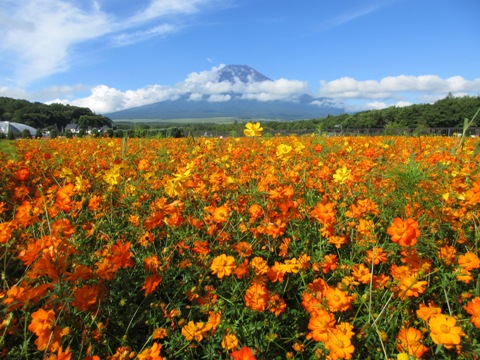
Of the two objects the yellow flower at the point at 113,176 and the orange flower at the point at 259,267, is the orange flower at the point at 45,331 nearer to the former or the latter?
the orange flower at the point at 259,267

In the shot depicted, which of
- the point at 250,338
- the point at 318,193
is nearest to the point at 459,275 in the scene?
the point at 250,338

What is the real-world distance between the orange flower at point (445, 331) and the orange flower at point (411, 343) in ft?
0.22

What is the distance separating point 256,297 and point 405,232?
499 mm

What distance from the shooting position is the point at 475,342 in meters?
0.94

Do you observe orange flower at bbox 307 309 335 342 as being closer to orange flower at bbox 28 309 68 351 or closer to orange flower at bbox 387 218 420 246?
orange flower at bbox 387 218 420 246

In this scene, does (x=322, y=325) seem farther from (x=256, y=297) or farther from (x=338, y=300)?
(x=256, y=297)

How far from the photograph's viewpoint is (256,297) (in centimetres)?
104

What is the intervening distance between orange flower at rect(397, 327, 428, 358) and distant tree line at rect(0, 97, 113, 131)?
83574mm

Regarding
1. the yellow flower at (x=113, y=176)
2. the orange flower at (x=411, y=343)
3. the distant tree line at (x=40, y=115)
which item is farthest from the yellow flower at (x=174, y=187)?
the distant tree line at (x=40, y=115)

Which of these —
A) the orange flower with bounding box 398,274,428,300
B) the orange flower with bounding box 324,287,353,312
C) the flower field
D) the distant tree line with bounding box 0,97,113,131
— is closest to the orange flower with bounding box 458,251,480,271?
the flower field

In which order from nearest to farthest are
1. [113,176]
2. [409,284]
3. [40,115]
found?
[409,284]
[113,176]
[40,115]

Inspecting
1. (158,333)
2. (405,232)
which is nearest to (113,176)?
(158,333)

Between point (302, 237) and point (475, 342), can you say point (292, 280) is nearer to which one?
point (302, 237)

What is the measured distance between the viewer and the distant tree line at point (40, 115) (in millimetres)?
79562
